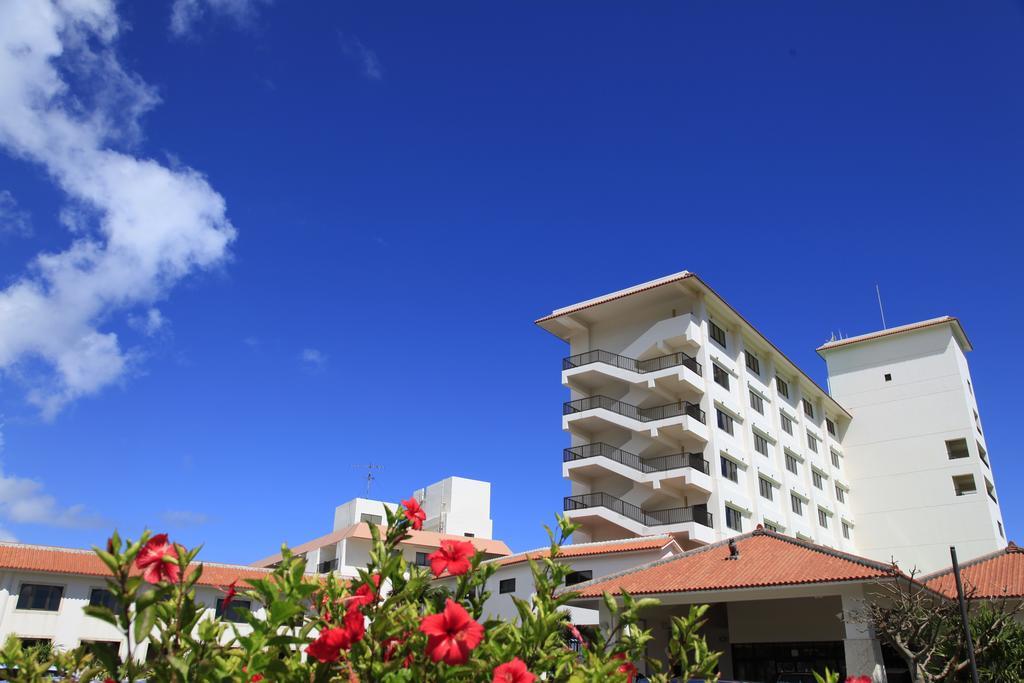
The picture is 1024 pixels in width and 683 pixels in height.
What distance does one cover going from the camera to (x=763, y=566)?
20.3 metres

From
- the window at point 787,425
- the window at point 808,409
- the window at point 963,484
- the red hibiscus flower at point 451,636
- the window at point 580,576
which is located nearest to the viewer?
the red hibiscus flower at point 451,636

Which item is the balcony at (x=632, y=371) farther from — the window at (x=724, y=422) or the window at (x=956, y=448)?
the window at (x=956, y=448)

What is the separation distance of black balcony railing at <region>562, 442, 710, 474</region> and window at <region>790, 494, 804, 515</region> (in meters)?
9.85

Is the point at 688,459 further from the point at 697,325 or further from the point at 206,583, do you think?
the point at 206,583

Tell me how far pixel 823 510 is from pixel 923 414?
9290 millimetres

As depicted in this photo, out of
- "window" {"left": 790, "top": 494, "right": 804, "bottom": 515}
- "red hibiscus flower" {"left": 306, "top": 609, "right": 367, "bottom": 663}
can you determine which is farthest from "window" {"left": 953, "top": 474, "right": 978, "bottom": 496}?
"red hibiscus flower" {"left": 306, "top": 609, "right": 367, "bottom": 663}

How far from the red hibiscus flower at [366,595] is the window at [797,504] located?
43.7m

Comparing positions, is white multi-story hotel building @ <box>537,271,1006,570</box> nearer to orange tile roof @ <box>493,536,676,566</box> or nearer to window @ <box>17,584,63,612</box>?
orange tile roof @ <box>493,536,676,566</box>

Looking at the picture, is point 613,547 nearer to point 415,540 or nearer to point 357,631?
point 415,540

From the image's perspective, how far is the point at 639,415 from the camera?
39.3 m

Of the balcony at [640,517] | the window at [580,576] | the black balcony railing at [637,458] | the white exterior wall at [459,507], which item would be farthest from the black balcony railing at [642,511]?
the white exterior wall at [459,507]

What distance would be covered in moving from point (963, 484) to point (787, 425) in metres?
11.5

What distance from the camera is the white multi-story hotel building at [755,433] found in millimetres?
37406

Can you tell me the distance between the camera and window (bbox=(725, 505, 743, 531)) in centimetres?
3672
